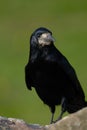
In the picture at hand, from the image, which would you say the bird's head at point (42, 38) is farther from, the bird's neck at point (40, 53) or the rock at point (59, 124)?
the rock at point (59, 124)

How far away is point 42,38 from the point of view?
523 inches

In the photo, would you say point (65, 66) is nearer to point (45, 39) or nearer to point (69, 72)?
point (69, 72)

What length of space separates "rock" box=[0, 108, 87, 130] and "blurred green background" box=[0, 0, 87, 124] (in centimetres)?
684

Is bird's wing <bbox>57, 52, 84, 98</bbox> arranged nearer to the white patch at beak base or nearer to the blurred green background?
the white patch at beak base

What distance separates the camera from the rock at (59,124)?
37.9 ft

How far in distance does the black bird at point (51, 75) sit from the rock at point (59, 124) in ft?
5.03

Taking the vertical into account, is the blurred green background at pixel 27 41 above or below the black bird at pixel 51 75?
below

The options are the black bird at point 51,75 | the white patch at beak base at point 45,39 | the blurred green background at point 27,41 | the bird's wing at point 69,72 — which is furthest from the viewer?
the blurred green background at point 27,41

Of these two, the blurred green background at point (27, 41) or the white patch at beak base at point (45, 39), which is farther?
the blurred green background at point (27, 41)

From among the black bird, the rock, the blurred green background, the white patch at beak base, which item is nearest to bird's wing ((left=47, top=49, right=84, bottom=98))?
the black bird

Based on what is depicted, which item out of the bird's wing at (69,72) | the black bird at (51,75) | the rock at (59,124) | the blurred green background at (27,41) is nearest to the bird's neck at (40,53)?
the black bird at (51,75)

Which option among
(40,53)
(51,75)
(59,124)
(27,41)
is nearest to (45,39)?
(40,53)

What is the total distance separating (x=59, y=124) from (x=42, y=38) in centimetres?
187

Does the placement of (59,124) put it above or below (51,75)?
below
